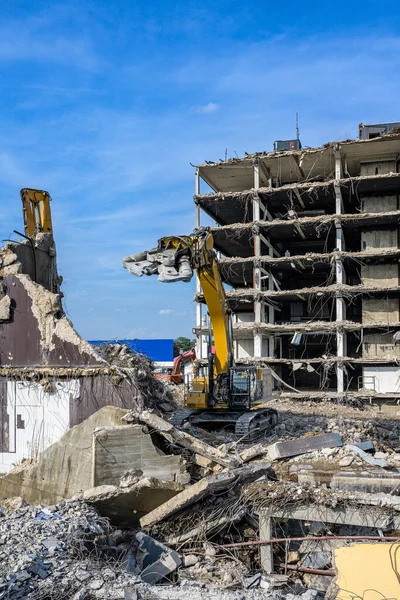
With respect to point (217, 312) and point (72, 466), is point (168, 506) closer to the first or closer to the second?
point (72, 466)

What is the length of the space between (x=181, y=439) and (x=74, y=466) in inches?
72.7

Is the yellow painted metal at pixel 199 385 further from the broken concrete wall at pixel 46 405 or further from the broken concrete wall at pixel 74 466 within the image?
the broken concrete wall at pixel 74 466

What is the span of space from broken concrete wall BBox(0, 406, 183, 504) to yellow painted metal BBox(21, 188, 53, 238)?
15.5 feet

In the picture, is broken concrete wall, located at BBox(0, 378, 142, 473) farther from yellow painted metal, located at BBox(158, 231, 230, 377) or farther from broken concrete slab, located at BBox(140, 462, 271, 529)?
yellow painted metal, located at BBox(158, 231, 230, 377)

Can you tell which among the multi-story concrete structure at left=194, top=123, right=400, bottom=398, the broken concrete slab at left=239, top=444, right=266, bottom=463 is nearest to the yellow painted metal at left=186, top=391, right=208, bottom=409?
the broken concrete slab at left=239, top=444, right=266, bottom=463

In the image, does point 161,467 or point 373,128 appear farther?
point 373,128

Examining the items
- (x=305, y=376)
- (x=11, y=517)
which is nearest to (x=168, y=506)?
(x=11, y=517)

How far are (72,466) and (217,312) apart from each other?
21.4ft

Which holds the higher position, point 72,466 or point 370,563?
point 72,466

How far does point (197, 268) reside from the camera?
1392 centimetres

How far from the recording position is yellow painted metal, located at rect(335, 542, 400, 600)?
728 centimetres

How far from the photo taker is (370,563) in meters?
7.61

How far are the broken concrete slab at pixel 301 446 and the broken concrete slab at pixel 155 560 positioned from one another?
321cm

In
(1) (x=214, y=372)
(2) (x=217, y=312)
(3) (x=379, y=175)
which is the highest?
(3) (x=379, y=175)
